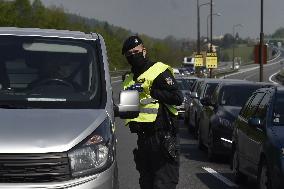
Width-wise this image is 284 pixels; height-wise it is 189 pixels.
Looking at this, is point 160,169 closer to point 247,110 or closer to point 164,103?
point 164,103

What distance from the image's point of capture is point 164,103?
21.2ft

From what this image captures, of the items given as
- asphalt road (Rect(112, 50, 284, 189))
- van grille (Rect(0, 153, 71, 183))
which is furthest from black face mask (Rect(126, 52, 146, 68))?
asphalt road (Rect(112, 50, 284, 189))

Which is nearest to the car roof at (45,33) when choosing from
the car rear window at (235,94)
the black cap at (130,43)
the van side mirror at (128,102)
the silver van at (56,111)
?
the silver van at (56,111)

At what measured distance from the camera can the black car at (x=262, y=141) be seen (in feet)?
27.5

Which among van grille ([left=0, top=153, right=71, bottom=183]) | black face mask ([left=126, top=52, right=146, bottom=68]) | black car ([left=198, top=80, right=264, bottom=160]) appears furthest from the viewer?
black car ([left=198, top=80, right=264, bottom=160])

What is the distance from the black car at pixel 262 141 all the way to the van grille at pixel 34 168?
394 centimetres

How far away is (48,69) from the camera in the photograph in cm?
607

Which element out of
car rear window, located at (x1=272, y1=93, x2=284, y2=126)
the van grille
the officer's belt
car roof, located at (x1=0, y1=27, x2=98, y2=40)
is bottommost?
car rear window, located at (x1=272, y1=93, x2=284, y2=126)

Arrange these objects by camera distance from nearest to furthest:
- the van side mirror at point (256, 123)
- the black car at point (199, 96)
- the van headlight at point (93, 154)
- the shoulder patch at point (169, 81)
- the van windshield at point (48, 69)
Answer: the van headlight at point (93, 154) < the van windshield at point (48, 69) < the shoulder patch at point (169, 81) < the van side mirror at point (256, 123) < the black car at point (199, 96)

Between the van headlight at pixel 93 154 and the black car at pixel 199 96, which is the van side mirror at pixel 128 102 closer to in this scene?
the van headlight at pixel 93 154

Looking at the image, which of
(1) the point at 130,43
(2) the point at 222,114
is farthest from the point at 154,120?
(2) the point at 222,114

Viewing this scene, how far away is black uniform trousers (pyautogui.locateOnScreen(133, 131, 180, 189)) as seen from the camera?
626cm

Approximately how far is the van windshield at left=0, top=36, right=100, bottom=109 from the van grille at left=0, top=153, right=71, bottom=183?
98 cm

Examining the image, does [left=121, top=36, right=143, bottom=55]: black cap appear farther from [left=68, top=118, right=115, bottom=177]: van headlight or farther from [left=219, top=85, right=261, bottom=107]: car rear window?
[left=219, top=85, right=261, bottom=107]: car rear window
